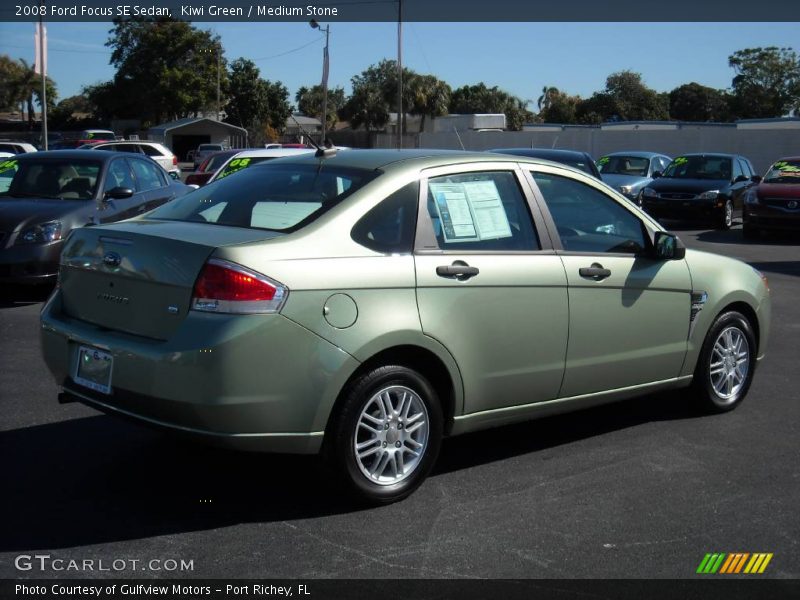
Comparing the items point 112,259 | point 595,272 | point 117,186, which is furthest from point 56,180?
point 595,272

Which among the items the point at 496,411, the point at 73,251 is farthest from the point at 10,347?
the point at 496,411

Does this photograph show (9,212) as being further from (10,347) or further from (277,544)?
(277,544)

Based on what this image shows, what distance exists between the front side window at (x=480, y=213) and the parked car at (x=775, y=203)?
1487cm

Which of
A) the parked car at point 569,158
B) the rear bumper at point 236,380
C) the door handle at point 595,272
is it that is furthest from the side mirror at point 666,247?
the parked car at point 569,158

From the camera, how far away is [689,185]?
21250mm

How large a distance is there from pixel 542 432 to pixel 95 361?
2.74m

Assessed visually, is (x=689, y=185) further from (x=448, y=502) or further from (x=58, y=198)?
(x=448, y=502)

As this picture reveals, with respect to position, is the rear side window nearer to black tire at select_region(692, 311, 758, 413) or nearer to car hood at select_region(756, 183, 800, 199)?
black tire at select_region(692, 311, 758, 413)

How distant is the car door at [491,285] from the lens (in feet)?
15.8

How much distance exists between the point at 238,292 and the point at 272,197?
3.29 ft

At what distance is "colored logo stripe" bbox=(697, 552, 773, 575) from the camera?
408 centimetres

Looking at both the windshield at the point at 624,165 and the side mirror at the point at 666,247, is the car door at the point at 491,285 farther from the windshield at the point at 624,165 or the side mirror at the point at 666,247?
the windshield at the point at 624,165

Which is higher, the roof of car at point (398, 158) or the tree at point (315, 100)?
the tree at point (315, 100)
